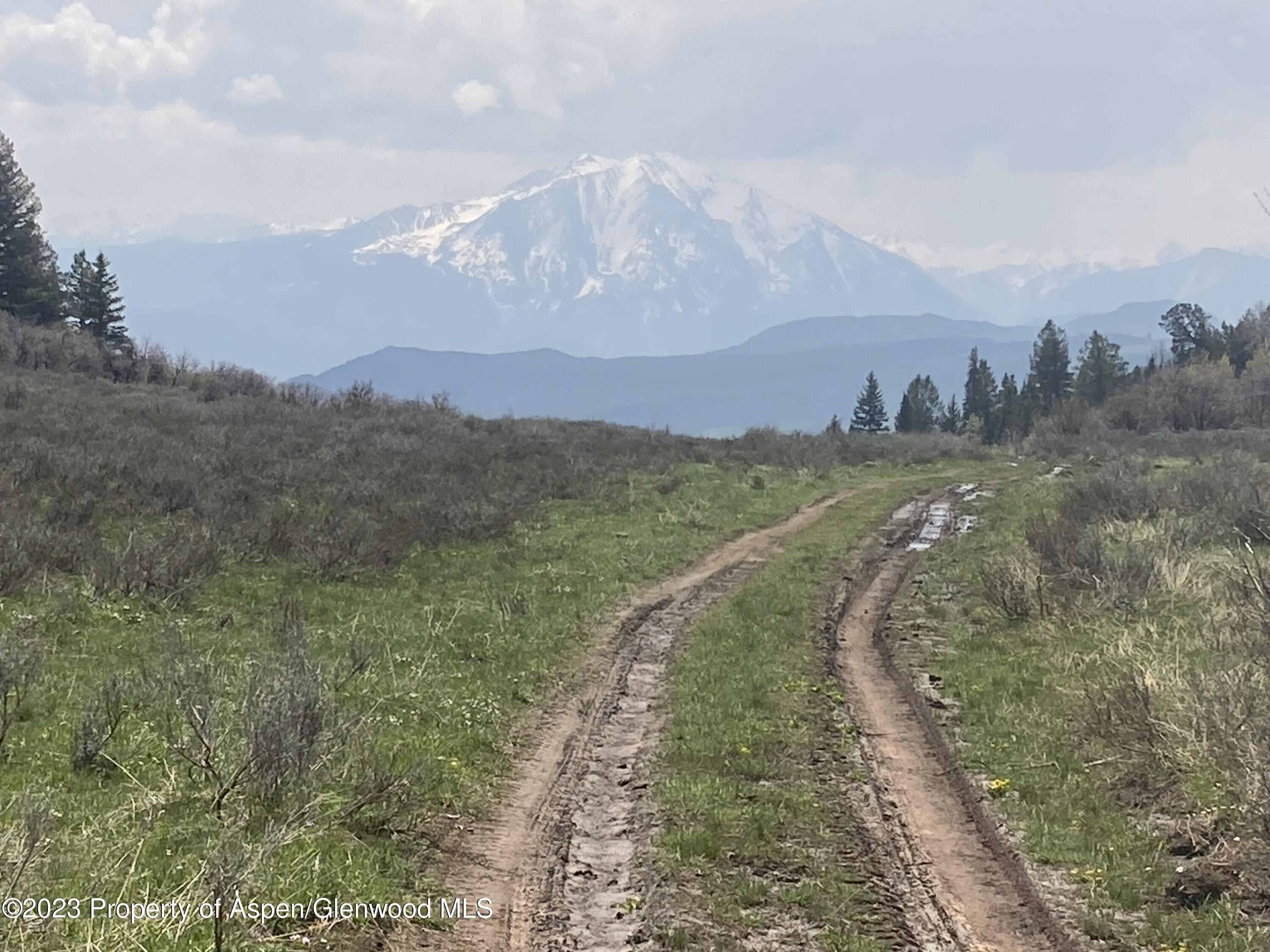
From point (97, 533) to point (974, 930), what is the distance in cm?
1345

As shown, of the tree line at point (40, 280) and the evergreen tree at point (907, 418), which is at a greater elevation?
the tree line at point (40, 280)

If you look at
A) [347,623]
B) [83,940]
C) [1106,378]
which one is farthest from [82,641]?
[1106,378]

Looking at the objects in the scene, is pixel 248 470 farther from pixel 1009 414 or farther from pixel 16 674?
pixel 1009 414

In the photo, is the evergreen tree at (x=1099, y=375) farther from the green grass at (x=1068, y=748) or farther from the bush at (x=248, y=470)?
the green grass at (x=1068, y=748)

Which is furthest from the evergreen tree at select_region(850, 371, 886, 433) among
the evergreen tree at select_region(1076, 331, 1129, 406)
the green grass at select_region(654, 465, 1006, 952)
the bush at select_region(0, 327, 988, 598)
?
the green grass at select_region(654, 465, 1006, 952)

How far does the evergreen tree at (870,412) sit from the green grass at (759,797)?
3419 inches

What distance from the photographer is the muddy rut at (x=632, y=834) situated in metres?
5.73

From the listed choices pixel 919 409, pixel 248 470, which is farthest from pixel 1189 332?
pixel 248 470

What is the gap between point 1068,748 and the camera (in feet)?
29.1

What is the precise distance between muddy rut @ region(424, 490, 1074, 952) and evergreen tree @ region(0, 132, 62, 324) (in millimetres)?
47678

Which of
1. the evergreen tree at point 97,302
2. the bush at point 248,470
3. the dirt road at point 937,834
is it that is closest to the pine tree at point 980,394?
the bush at point 248,470

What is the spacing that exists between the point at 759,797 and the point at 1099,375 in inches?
3682

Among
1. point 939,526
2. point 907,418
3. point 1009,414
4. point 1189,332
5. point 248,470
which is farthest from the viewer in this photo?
point 907,418

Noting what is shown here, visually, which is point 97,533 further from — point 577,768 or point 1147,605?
point 1147,605
